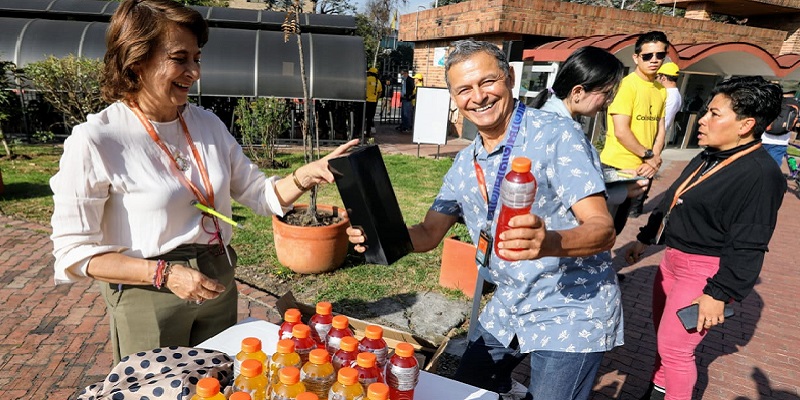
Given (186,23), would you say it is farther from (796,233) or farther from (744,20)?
(744,20)

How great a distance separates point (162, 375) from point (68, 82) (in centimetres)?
896

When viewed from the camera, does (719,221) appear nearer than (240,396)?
No

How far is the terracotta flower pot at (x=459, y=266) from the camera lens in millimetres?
4398

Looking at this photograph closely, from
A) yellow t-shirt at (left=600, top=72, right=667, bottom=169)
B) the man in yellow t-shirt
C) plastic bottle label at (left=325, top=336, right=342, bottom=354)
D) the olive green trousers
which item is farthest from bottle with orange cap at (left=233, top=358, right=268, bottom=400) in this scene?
the man in yellow t-shirt

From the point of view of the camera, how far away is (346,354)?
1.51m

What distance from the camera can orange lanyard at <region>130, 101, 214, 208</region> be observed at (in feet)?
5.80

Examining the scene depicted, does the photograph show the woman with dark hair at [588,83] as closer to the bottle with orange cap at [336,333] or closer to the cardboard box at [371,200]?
the cardboard box at [371,200]

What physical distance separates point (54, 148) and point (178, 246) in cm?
1062

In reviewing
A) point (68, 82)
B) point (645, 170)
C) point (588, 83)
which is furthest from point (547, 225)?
point (68, 82)

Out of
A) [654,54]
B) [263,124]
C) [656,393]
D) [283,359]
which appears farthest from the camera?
[263,124]

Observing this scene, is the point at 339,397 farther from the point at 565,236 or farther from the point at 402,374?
the point at 565,236

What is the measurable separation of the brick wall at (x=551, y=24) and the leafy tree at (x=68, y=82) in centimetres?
868

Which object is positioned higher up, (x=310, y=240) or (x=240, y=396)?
(x=240, y=396)

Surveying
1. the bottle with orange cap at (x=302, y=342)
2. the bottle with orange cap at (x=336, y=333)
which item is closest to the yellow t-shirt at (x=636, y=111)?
the bottle with orange cap at (x=336, y=333)
